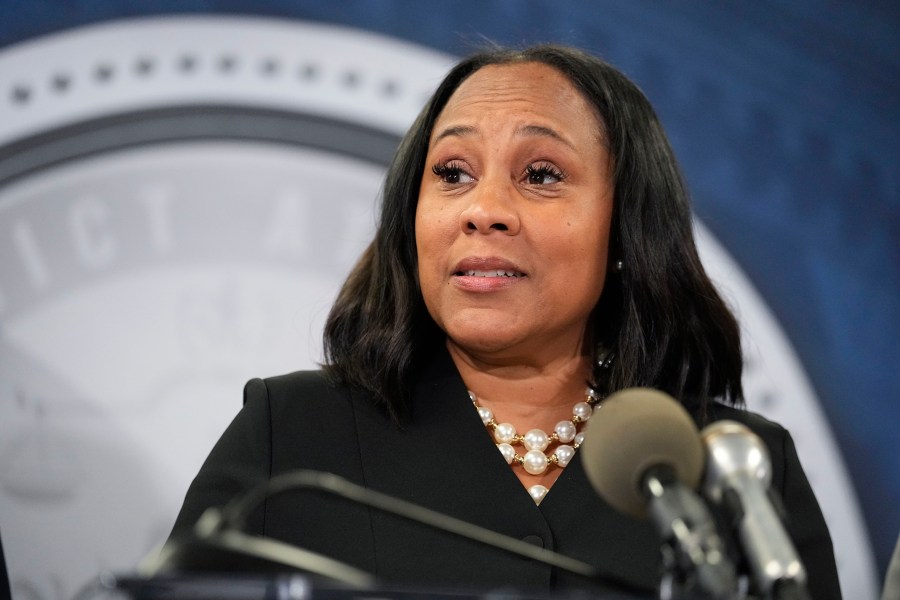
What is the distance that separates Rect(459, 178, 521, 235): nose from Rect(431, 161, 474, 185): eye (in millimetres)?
94

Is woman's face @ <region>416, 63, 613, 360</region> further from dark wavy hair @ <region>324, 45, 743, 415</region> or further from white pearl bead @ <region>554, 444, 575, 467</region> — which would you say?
white pearl bead @ <region>554, 444, 575, 467</region>

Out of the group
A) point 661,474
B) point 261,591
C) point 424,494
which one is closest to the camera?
point 261,591

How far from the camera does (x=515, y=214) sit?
1789mm

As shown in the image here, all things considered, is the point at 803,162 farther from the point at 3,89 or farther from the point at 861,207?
the point at 3,89

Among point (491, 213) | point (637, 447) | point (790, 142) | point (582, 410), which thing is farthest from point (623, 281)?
point (637, 447)

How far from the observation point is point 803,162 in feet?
8.27

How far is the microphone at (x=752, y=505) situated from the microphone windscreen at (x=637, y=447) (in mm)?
21

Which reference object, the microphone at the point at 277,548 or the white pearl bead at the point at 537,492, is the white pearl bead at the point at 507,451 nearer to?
the white pearl bead at the point at 537,492

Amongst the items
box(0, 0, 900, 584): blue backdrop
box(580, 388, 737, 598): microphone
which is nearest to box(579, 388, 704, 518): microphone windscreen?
box(580, 388, 737, 598): microphone

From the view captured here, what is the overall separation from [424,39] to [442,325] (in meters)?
0.86

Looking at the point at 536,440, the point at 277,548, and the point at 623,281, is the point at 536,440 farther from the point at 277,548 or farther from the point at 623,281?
the point at 277,548

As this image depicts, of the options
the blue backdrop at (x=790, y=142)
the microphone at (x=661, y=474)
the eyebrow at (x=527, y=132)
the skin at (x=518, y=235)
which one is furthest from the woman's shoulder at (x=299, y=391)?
the blue backdrop at (x=790, y=142)

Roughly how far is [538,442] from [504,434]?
0.19 feet

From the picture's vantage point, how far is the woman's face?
179cm
